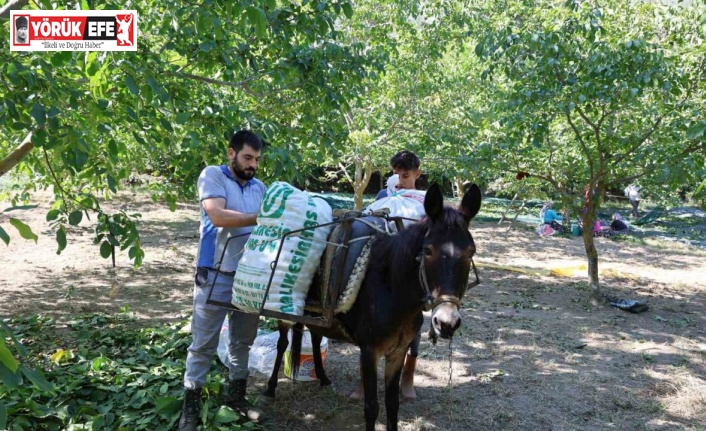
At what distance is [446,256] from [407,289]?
49 cm

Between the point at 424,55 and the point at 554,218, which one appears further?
the point at 554,218

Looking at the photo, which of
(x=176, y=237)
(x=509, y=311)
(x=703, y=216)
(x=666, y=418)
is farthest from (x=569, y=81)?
(x=703, y=216)

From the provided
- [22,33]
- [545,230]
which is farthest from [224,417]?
[545,230]

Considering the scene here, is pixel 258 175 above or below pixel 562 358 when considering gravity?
above

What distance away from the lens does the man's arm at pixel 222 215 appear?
298 centimetres

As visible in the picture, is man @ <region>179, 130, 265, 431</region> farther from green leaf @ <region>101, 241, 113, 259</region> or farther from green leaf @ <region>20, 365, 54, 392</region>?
green leaf @ <region>20, 365, 54, 392</region>

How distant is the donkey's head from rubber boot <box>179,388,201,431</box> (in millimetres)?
1654

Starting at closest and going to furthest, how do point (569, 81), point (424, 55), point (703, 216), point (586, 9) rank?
1. point (586, 9)
2. point (569, 81)
3. point (424, 55)
4. point (703, 216)

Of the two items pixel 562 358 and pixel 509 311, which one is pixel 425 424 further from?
pixel 509 311

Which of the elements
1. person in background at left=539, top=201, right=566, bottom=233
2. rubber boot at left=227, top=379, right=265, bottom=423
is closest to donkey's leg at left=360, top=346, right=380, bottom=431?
rubber boot at left=227, top=379, right=265, bottom=423

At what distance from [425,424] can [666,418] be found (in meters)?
1.85

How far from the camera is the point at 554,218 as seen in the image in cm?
1510

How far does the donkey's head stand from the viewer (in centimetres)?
235

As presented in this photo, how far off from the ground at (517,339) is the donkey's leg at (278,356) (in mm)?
110
